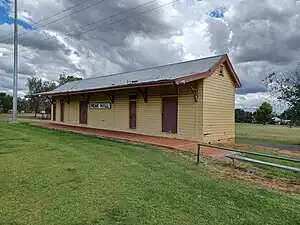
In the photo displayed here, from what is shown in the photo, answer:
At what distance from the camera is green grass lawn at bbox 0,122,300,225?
3.42 m

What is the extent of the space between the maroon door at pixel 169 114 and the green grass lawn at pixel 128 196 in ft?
22.0

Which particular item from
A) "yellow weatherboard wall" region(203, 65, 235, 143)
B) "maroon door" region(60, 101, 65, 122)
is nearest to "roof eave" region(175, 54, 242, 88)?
"yellow weatherboard wall" region(203, 65, 235, 143)

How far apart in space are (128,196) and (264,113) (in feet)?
139

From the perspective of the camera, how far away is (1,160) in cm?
650

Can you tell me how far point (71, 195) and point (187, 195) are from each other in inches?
71.8

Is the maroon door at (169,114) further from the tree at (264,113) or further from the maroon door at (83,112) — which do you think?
the tree at (264,113)

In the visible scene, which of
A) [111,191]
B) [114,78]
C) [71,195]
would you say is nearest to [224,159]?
[111,191]

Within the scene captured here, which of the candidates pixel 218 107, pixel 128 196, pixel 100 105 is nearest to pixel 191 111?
pixel 218 107

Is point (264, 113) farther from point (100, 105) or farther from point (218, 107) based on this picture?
point (218, 107)

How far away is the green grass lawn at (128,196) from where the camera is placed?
3.42 m

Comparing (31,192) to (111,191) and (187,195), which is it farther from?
(187,195)

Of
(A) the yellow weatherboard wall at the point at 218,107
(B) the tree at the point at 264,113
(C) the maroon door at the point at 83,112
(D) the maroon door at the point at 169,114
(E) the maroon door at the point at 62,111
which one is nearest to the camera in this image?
(A) the yellow weatherboard wall at the point at 218,107

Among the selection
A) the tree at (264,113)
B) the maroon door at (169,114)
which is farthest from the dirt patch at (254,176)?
the tree at (264,113)

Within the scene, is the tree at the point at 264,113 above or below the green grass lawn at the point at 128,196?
above
